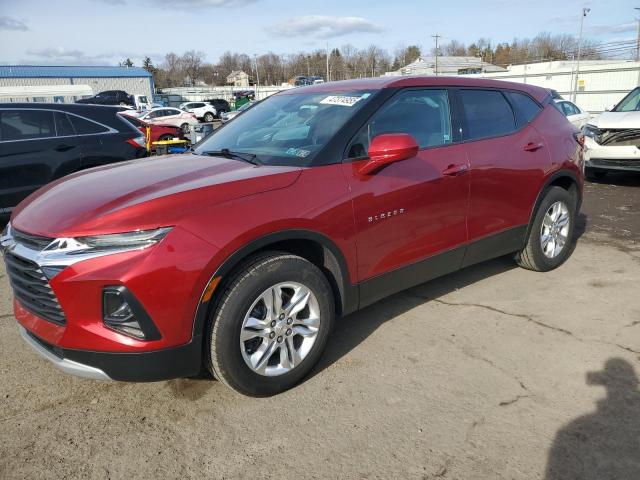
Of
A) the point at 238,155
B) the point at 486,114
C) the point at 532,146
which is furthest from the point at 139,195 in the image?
the point at 532,146

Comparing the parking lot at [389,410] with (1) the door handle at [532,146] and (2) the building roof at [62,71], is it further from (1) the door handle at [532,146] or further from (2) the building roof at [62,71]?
(2) the building roof at [62,71]

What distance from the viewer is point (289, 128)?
349 cm

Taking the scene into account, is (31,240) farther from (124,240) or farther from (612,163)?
(612,163)

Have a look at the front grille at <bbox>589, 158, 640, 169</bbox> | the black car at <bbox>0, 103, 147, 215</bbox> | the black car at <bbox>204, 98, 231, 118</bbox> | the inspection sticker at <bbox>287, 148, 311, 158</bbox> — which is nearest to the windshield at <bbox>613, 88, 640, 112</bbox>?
the front grille at <bbox>589, 158, 640, 169</bbox>

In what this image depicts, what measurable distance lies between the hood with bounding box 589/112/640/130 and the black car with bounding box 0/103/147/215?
775cm

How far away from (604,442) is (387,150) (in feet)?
6.21

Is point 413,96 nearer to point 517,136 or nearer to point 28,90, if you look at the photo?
point 517,136

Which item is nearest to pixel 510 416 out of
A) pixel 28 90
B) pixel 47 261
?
pixel 47 261

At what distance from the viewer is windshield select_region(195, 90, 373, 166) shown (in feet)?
10.3

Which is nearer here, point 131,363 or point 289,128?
point 131,363

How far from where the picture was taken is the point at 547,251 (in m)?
4.67

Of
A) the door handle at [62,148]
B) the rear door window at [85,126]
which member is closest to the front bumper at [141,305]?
the door handle at [62,148]

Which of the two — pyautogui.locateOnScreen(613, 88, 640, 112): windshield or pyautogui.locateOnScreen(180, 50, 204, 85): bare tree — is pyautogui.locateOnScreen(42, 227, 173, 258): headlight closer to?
pyautogui.locateOnScreen(613, 88, 640, 112): windshield

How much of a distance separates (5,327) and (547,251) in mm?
4669
